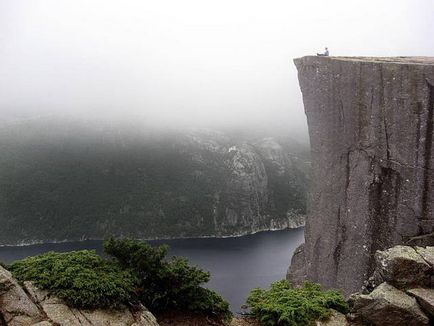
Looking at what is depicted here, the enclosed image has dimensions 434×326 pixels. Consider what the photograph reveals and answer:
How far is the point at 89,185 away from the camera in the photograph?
511 ft

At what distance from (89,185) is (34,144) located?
3617 centimetres

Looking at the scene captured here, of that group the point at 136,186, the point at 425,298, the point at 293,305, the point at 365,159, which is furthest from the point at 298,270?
the point at 136,186

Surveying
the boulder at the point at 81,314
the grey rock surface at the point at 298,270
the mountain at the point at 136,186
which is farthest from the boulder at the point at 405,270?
the mountain at the point at 136,186

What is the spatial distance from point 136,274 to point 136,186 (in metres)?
147

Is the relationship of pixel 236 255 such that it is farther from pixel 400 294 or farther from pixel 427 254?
pixel 400 294

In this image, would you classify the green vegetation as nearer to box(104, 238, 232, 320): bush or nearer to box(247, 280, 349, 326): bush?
box(104, 238, 232, 320): bush

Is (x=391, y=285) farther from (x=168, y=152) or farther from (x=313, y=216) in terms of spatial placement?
(x=168, y=152)

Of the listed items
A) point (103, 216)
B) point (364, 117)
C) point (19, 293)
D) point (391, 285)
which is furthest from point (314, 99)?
point (103, 216)

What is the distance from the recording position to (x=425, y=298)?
41.6ft

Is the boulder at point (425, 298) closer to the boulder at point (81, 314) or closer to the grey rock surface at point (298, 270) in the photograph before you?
the boulder at point (81, 314)

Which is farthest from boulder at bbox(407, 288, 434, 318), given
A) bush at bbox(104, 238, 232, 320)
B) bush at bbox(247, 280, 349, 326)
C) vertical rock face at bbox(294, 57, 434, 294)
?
vertical rock face at bbox(294, 57, 434, 294)

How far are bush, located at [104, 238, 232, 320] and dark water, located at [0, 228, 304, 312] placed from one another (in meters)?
51.5

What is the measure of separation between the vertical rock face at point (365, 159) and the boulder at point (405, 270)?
1231cm

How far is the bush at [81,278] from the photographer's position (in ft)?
39.5
